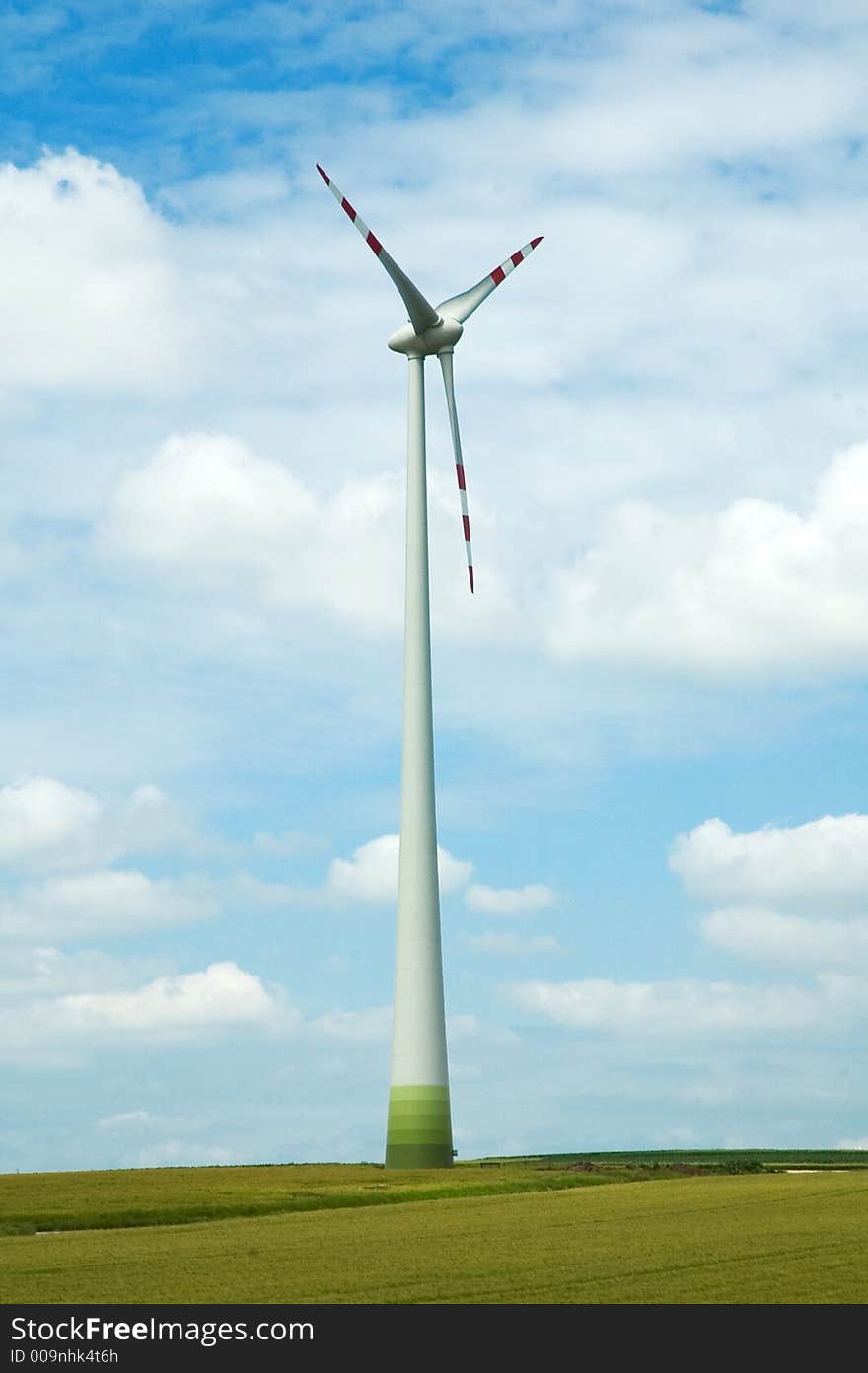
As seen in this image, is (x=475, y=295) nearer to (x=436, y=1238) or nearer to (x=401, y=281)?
(x=401, y=281)

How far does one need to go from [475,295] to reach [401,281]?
5.82 m

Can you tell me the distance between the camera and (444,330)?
77.1 m

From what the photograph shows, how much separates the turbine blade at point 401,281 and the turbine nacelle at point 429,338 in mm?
297

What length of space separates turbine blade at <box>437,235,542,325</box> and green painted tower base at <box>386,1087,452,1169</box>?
34.3m

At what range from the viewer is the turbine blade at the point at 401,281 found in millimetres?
74062

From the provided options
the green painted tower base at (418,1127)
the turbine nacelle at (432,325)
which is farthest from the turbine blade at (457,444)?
the green painted tower base at (418,1127)

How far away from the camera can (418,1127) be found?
6938 centimetres

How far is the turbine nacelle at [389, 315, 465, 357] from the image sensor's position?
253ft

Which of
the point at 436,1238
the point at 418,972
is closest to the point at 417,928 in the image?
the point at 418,972

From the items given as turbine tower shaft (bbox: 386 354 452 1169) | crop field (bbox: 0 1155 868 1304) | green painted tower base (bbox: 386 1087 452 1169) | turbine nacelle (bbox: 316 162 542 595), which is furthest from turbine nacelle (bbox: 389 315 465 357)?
crop field (bbox: 0 1155 868 1304)

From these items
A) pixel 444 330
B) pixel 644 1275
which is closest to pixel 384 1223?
pixel 644 1275

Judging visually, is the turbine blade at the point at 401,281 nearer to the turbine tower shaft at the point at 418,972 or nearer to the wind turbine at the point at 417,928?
the wind turbine at the point at 417,928
